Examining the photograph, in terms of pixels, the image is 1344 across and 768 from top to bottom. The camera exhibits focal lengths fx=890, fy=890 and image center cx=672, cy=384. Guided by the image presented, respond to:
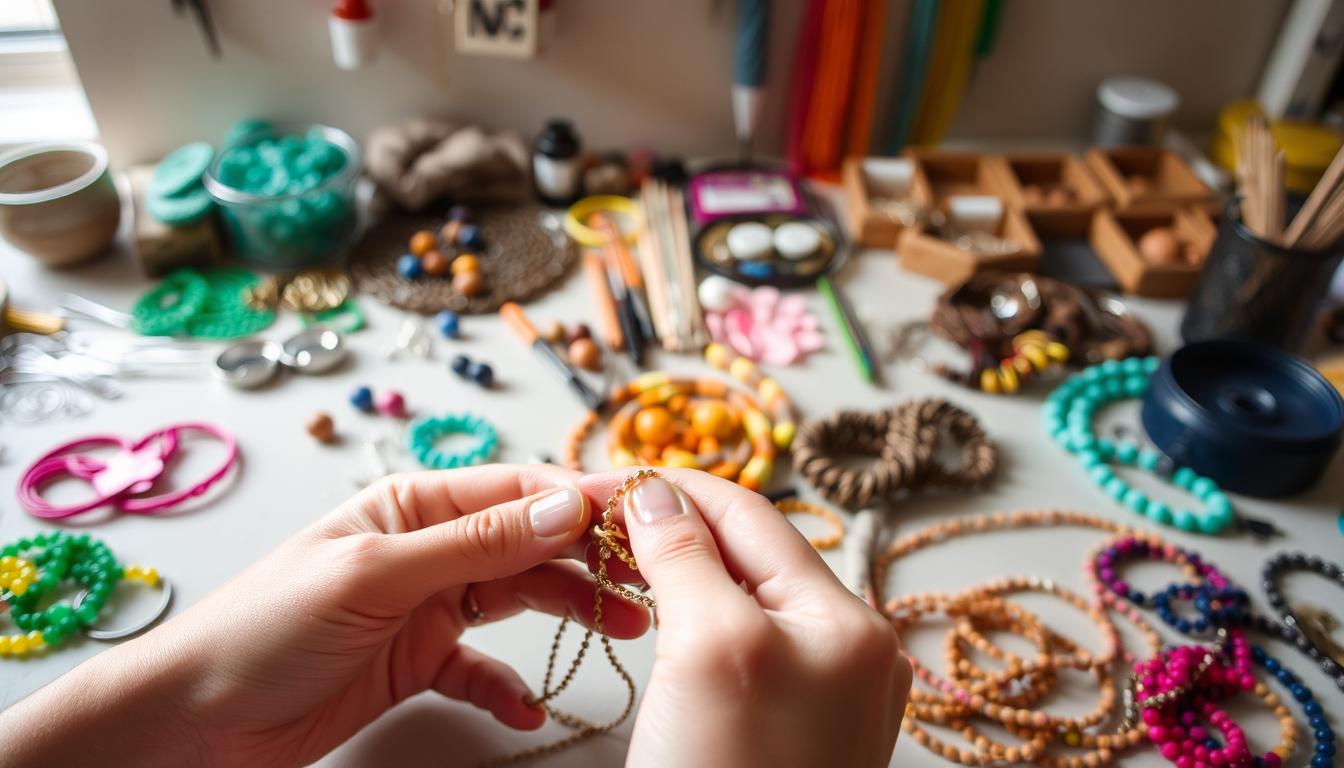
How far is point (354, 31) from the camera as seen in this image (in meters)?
1.15

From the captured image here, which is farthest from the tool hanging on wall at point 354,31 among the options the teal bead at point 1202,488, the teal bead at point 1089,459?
the teal bead at point 1202,488

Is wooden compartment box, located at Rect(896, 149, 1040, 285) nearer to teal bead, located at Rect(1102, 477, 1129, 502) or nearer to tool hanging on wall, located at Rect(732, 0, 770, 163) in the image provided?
tool hanging on wall, located at Rect(732, 0, 770, 163)

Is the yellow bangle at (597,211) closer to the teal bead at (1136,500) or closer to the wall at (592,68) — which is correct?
the wall at (592,68)

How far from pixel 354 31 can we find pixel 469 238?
30 cm

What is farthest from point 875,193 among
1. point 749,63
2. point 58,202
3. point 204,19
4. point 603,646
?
point 58,202

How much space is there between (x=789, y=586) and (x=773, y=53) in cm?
98

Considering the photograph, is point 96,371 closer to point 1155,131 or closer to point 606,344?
point 606,344

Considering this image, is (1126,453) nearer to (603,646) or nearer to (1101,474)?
(1101,474)

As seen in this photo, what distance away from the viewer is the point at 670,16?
1.28 m

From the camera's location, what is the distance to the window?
4.27ft

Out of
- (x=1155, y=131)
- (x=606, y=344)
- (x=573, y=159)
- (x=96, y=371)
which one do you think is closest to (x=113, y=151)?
(x=96, y=371)

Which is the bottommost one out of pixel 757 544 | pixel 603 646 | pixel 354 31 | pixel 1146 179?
pixel 603 646

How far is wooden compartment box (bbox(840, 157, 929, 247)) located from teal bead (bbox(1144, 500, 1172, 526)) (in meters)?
0.51

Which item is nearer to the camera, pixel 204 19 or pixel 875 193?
pixel 204 19
